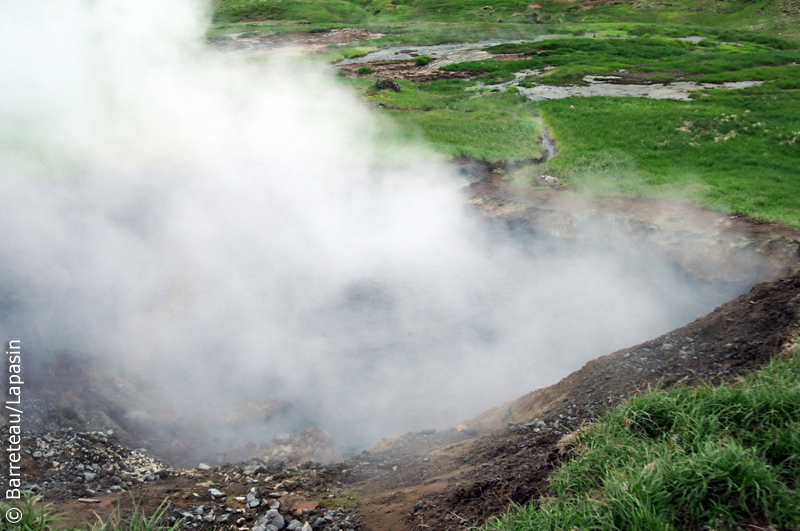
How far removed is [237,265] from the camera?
8.17m

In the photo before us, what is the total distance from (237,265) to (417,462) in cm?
475

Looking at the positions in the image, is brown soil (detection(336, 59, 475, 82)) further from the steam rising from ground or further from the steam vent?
the steam rising from ground

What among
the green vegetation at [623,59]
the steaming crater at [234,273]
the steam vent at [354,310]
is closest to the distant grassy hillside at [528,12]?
the green vegetation at [623,59]

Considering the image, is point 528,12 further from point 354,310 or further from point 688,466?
point 688,466

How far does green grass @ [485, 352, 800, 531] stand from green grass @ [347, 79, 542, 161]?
37.9ft

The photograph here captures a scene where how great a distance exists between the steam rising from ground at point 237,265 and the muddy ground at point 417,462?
0.83 m

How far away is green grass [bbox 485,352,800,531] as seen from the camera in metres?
2.66

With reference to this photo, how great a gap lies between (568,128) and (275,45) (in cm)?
2927

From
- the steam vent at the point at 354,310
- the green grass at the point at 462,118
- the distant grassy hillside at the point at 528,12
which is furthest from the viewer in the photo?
the distant grassy hillside at the point at 528,12

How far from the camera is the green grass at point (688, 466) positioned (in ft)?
8.73

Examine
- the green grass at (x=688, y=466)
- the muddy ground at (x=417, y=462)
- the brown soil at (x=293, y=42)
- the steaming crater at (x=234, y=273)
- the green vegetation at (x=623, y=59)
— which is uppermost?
the brown soil at (x=293, y=42)

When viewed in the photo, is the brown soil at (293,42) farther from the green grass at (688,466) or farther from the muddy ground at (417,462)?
the green grass at (688,466)

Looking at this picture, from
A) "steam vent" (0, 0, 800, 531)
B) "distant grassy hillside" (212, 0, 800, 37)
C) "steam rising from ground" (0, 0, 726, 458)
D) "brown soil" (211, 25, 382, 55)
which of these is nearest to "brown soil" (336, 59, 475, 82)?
"brown soil" (211, 25, 382, 55)

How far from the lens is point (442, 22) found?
55875mm
